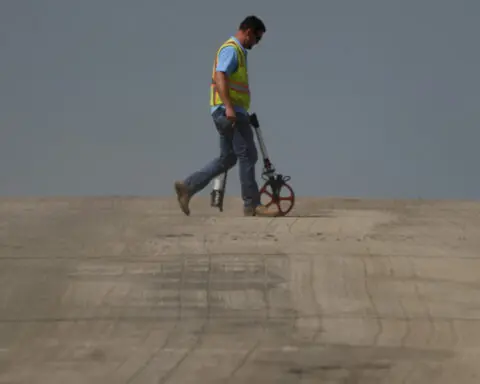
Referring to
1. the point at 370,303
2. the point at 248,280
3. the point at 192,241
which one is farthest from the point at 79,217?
the point at 370,303

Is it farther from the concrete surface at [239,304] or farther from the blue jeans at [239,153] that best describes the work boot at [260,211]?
the concrete surface at [239,304]

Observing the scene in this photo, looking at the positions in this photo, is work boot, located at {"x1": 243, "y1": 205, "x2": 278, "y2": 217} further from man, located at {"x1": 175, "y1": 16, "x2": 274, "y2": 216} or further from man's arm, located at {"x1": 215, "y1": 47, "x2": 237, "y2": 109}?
man's arm, located at {"x1": 215, "y1": 47, "x2": 237, "y2": 109}

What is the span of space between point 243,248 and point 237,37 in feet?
8.63

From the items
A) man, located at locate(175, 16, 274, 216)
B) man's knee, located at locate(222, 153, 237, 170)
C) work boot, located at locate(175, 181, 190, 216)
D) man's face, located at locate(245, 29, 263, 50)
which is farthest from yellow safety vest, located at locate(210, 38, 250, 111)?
work boot, located at locate(175, 181, 190, 216)

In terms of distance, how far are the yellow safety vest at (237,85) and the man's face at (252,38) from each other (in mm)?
118

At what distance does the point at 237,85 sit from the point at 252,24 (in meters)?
0.45

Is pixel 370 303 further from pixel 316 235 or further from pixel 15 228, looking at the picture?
pixel 15 228

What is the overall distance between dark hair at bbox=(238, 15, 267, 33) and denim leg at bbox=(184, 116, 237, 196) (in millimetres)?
718

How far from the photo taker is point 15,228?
18.9 ft

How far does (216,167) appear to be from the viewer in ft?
23.5

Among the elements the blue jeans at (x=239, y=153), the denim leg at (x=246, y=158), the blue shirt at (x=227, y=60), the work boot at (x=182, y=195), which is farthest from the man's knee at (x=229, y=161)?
the blue shirt at (x=227, y=60)

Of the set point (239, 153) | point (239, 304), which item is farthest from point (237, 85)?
point (239, 304)

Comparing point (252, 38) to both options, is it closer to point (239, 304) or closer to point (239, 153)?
point (239, 153)

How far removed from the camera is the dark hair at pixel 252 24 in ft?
23.2
